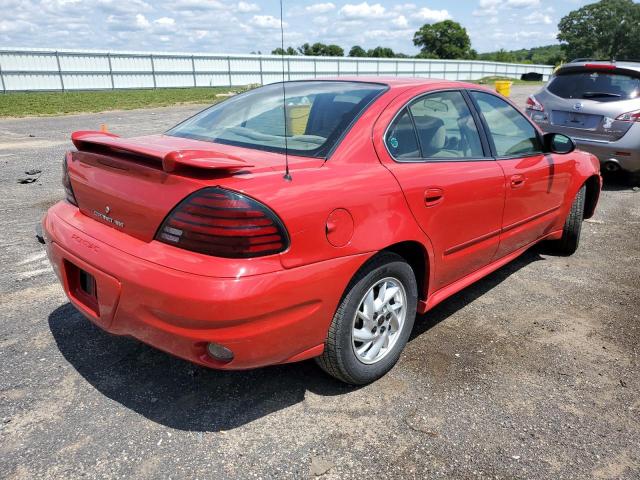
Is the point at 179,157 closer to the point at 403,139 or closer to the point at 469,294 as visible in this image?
the point at 403,139

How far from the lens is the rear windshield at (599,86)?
22.3 ft

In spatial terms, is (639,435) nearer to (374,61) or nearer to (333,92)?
(333,92)

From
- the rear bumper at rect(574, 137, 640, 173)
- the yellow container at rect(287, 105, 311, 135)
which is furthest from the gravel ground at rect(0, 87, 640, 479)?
the rear bumper at rect(574, 137, 640, 173)

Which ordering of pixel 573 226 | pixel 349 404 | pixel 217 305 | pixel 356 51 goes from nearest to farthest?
1. pixel 217 305
2. pixel 349 404
3. pixel 573 226
4. pixel 356 51

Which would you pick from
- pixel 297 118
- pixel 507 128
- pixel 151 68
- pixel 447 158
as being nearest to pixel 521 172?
pixel 507 128

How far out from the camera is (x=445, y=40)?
93625 millimetres

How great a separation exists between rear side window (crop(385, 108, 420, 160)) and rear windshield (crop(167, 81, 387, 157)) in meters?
0.20

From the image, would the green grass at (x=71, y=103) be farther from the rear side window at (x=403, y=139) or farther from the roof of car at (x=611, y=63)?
the rear side window at (x=403, y=139)

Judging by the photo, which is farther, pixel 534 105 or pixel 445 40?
pixel 445 40

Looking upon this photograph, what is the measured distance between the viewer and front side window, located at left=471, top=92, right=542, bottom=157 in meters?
3.58

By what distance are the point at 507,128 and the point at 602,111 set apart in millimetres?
3874

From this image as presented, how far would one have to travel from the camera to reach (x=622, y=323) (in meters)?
3.53

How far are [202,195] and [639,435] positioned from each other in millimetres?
2287

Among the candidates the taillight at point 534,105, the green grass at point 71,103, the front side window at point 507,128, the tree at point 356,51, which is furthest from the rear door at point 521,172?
the tree at point 356,51
